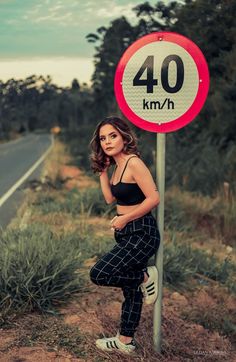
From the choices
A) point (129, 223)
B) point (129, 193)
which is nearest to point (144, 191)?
point (129, 193)

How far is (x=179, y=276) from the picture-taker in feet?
16.9

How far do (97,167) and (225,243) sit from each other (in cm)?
468

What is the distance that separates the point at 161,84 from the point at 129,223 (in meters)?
0.88

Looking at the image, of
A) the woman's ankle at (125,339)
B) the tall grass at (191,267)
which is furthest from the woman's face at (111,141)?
the tall grass at (191,267)

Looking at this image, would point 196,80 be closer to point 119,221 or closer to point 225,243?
point 119,221

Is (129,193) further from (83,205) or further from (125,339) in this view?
(83,205)

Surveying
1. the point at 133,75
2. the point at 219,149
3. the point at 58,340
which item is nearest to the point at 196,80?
the point at 133,75

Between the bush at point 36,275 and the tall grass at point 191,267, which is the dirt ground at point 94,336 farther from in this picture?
the tall grass at point 191,267

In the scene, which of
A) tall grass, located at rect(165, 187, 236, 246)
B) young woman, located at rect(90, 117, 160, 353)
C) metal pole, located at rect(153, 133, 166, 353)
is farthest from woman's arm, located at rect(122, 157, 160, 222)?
tall grass, located at rect(165, 187, 236, 246)

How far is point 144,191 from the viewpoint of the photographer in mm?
3129

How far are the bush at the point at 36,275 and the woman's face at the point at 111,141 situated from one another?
4.22ft

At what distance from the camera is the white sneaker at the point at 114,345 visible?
342 cm

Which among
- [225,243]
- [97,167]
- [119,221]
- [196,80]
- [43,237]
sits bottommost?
[225,243]

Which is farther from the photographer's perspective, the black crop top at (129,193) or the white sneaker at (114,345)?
the white sneaker at (114,345)
